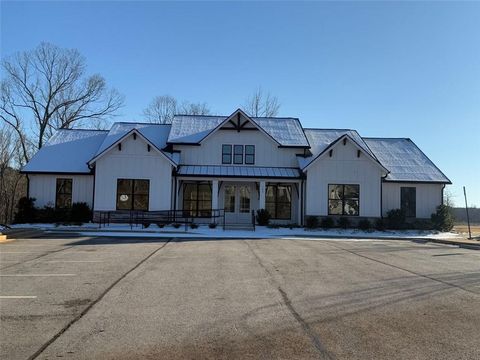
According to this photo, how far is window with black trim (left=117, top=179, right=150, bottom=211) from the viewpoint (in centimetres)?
2903

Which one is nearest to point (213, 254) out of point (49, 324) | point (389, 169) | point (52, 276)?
point (52, 276)

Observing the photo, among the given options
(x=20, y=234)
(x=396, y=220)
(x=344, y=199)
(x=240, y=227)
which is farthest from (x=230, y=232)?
(x=396, y=220)

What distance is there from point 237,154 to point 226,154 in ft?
2.43

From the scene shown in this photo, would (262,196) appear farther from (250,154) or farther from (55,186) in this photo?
(55,186)

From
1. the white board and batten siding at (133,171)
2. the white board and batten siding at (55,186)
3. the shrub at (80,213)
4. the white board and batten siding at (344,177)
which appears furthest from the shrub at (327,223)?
the white board and batten siding at (55,186)

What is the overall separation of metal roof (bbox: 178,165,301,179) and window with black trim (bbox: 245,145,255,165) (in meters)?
0.51

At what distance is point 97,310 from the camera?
7.44 meters

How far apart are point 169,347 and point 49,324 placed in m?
2.05

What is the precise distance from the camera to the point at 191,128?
3350 centimetres

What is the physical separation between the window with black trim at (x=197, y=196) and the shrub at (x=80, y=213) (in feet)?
19.7

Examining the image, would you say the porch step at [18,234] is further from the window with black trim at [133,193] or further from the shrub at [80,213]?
the window with black trim at [133,193]

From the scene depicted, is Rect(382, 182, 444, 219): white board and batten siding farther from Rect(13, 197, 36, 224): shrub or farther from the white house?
Rect(13, 197, 36, 224): shrub

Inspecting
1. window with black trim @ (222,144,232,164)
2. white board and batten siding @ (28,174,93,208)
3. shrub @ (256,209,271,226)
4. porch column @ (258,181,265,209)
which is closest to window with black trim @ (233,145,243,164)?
window with black trim @ (222,144,232,164)

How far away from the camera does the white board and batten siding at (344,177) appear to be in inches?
1163
